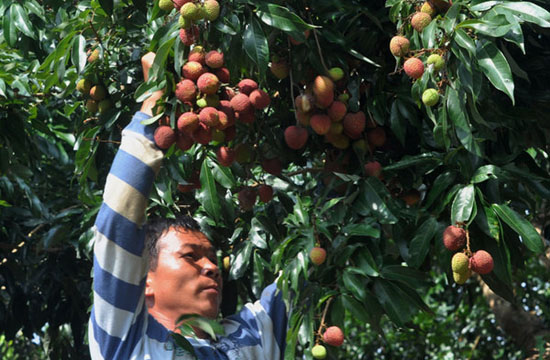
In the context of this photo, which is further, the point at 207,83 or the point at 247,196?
the point at 247,196

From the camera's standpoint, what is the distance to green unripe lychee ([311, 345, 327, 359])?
2.18 metres

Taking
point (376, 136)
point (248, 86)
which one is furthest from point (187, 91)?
point (376, 136)

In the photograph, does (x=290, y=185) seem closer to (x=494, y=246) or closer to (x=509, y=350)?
(x=494, y=246)

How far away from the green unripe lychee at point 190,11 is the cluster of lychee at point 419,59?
440mm

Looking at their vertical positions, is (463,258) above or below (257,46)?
below

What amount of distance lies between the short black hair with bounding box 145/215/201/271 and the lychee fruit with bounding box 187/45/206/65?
679 millimetres

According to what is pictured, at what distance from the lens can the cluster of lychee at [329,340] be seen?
2.16 metres

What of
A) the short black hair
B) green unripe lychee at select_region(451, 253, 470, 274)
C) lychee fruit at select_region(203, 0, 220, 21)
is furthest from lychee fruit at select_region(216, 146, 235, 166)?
green unripe lychee at select_region(451, 253, 470, 274)

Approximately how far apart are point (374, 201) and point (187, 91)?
55cm

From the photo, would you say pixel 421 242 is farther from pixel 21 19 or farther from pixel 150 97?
→ pixel 21 19

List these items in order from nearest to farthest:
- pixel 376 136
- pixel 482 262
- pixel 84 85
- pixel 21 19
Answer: pixel 482 262 < pixel 376 136 < pixel 84 85 < pixel 21 19

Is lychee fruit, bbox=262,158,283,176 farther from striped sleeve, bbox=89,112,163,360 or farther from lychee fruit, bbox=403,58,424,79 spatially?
lychee fruit, bbox=403,58,424,79

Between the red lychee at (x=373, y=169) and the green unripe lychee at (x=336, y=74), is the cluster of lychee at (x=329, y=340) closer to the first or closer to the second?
the red lychee at (x=373, y=169)

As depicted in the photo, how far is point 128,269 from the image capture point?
2.11 m
